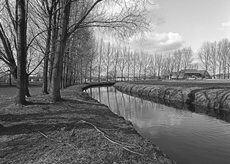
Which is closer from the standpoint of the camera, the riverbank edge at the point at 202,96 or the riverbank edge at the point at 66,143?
the riverbank edge at the point at 66,143

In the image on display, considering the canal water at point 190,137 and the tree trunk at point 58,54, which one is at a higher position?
the tree trunk at point 58,54

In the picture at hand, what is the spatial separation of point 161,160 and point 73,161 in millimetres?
1918

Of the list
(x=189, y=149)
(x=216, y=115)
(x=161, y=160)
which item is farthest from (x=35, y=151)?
(x=216, y=115)

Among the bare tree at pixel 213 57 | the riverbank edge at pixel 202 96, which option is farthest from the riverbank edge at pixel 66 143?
the bare tree at pixel 213 57

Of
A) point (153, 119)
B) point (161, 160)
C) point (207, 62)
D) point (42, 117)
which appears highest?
point (207, 62)

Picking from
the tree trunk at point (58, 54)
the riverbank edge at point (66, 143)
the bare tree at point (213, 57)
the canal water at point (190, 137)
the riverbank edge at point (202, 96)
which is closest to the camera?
the riverbank edge at point (66, 143)

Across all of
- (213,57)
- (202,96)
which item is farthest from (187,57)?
(202,96)

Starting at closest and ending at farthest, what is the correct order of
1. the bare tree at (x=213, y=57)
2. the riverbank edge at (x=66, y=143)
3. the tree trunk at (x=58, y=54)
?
1. the riverbank edge at (x=66, y=143)
2. the tree trunk at (x=58, y=54)
3. the bare tree at (x=213, y=57)

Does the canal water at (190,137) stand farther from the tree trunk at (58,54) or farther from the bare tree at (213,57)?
the bare tree at (213,57)

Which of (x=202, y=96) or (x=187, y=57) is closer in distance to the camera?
(x=202, y=96)

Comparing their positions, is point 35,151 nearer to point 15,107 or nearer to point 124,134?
point 124,134

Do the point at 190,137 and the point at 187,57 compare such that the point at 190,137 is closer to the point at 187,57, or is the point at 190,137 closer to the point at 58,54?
the point at 58,54

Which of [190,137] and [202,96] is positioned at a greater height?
[202,96]

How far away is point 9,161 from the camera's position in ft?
10.0
